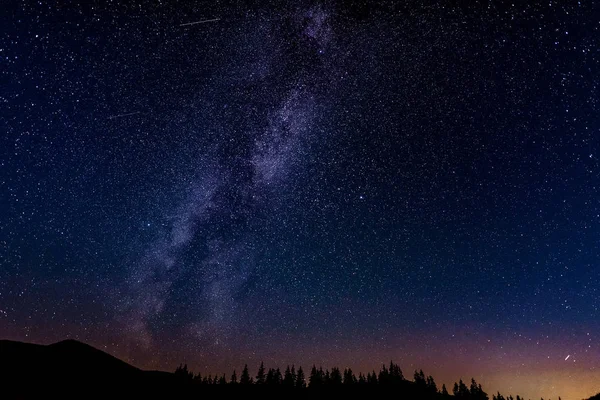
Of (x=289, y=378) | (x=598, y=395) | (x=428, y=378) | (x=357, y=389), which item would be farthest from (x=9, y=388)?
(x=428, y=378)

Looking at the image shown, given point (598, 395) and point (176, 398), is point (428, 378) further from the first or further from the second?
point (176, 398)

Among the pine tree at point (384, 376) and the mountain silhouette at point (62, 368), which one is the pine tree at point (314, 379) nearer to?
the pine tree at point (384, 376)

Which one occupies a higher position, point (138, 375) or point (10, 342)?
point (10, 342)

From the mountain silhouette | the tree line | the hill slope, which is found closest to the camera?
the mountain silhouette

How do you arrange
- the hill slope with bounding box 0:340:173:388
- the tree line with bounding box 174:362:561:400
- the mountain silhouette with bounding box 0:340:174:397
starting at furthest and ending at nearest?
the tree line with bounding box 174:362:561:400, the hill slope with bounding box 0:340:173:388, the mountain silhouette with bounding box 0:340:174:397

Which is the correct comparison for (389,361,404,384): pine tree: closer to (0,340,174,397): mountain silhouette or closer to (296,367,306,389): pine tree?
(296,367,306,389): pine tree

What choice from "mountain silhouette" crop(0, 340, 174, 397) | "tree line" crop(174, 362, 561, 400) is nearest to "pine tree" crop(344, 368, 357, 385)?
"tree line" crop(174, 362, 561, 400)

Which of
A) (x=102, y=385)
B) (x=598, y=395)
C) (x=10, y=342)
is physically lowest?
(x=598, y=395)

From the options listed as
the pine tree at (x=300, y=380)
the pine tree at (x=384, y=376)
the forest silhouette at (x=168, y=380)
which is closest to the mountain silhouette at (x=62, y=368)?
the forest silhouette at (x=168, y=380)

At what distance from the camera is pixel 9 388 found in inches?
1316

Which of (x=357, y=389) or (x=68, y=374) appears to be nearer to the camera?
(x=68, y=374)

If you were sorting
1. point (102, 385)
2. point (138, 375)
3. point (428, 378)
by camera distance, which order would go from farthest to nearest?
point (428, 378)
point (138, 375)
point (102, 385)

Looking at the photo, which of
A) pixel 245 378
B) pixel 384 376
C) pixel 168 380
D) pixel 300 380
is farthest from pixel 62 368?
pixel 384 376

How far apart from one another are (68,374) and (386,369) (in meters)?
65.7
